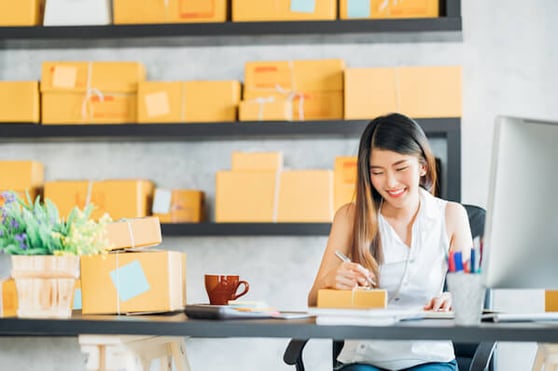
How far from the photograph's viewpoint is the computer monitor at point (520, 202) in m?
1.51

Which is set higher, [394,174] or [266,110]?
[266,110]

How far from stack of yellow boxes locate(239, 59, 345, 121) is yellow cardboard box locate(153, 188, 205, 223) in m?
0.39

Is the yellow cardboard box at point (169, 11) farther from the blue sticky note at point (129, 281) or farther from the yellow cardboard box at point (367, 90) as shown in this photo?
the blue sticky note at point (129, 281)

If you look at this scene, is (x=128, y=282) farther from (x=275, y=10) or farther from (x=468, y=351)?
(x=275, y=10)

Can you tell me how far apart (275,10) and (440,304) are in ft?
5.77

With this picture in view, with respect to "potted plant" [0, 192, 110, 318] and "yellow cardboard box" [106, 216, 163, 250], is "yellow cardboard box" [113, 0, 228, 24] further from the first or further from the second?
"potted plant" [0, 192, 110, 318]

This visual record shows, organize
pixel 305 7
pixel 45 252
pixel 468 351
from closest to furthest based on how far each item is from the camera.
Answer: pixel 45 252
pixel 468 351
pixel 305 7

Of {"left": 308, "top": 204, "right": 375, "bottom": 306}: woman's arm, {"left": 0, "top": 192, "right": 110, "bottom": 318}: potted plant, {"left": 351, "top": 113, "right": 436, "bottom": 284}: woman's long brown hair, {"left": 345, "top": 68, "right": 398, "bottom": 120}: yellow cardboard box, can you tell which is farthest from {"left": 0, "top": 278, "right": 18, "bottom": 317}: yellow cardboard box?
{"left": 345, "top": 68, "right": 398, "bottom": 120}: yellow cardboard box

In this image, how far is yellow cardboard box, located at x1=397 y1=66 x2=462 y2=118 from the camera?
3.30 m

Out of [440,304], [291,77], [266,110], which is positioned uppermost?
[291,77]

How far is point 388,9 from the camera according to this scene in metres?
3.45

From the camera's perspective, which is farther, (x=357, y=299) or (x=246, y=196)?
(x=246, y=196)

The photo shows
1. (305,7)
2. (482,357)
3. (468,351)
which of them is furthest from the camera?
(305,7)

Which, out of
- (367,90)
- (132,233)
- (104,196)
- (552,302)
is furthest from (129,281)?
(367,90)
